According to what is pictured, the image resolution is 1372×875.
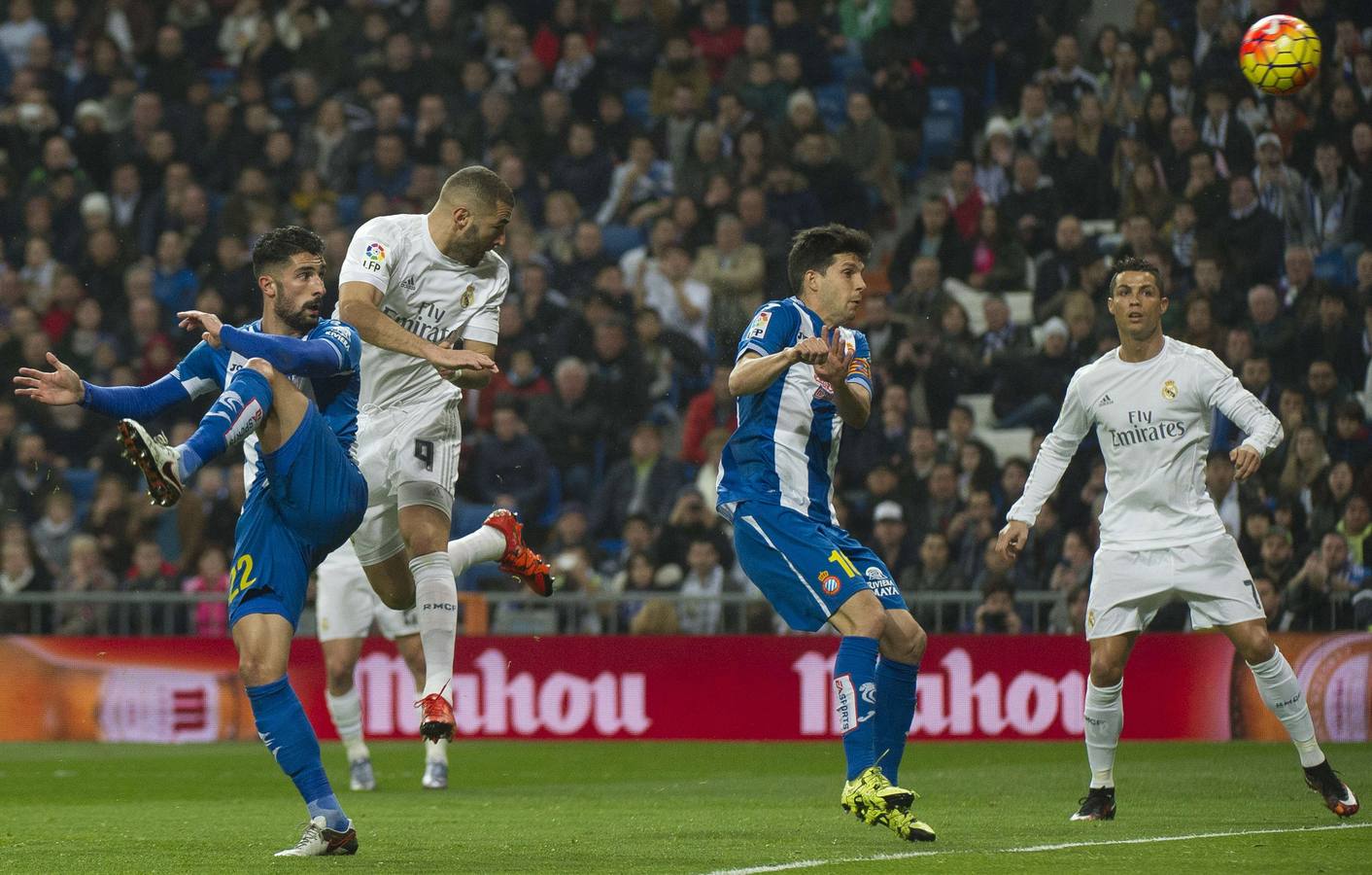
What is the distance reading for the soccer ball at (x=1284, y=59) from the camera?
12.9 m

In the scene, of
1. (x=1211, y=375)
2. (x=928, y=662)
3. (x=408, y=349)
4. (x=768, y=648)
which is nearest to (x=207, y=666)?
(x=768, y=648)

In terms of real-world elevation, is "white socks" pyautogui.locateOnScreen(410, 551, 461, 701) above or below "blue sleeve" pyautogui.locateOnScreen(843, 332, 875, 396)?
below

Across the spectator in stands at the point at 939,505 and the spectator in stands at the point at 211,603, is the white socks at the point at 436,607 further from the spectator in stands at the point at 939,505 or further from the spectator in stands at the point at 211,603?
the spectator in stands at the point at 939,505

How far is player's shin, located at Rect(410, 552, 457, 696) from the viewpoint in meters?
8.42

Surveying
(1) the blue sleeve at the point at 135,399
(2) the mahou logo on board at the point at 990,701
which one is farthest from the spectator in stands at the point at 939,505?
(1) the blue sleeve at the point at 135,399

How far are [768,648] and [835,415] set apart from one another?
722 cm

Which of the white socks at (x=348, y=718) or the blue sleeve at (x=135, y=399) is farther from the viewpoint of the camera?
the white socks at (x=348, y=718)

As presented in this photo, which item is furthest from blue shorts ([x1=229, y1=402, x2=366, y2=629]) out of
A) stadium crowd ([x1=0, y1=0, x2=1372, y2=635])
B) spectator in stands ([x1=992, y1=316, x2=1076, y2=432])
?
spectator in stands ([x1=992, y1=316, x2=1076, y2=432])

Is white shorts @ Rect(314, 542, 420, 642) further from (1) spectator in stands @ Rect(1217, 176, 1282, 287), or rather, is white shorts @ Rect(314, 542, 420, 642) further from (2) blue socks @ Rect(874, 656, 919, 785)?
(1) spectator in stands @ Rect(1217, 176, 1282, 287)

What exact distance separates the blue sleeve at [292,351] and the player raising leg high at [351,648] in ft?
12.1

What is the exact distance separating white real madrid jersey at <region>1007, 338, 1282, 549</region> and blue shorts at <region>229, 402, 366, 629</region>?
3010mm

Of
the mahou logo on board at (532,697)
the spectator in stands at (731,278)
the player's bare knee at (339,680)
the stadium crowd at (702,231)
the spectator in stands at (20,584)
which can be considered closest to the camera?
the player's bare knee at (339,680)

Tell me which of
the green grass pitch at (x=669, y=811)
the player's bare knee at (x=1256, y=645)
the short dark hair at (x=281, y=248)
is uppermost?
the short dark hair at (x=281, y=248)

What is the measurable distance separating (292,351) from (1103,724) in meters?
3.89
